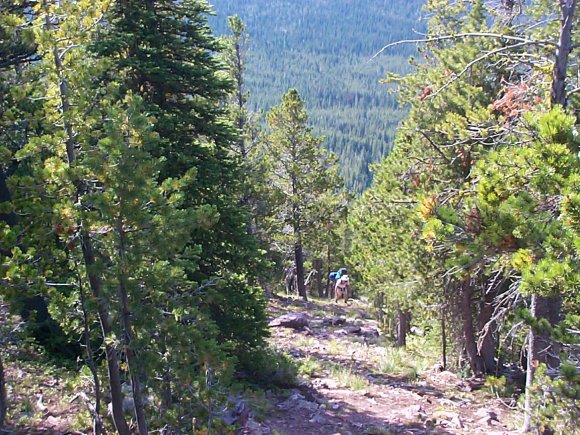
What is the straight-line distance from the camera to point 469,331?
12.3 meters

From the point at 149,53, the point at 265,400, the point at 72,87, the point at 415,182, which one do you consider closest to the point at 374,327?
the point at 415,182

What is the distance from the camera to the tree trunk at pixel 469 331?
12.0m

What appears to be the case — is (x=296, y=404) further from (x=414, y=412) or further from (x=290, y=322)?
(x=290, y=322)

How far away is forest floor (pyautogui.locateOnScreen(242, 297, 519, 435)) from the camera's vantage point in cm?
908

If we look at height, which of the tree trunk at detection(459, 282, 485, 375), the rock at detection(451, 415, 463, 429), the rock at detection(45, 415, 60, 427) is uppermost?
the tree trunk at detection(459, 282, 485, 375)

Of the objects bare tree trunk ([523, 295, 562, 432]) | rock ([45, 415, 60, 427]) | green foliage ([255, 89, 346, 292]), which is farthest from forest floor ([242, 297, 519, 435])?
green foliage ([255, 89, 346, 292])

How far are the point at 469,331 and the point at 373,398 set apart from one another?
2995 mm

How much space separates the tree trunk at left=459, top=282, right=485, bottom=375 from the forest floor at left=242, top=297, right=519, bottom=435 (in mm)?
414

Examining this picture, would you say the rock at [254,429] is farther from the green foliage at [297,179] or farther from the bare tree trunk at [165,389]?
the green foliage at [297,179]

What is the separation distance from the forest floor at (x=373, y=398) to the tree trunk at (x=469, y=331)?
0.41 meters

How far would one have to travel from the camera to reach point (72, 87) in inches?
225

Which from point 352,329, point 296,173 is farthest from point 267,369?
point 296,173

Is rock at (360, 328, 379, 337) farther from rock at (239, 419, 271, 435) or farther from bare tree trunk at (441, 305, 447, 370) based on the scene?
rock at (239, 419, 271, 435)

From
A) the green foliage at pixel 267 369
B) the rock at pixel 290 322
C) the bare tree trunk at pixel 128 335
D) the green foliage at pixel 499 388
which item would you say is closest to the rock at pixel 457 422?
the green foliage at pixel 499 388
